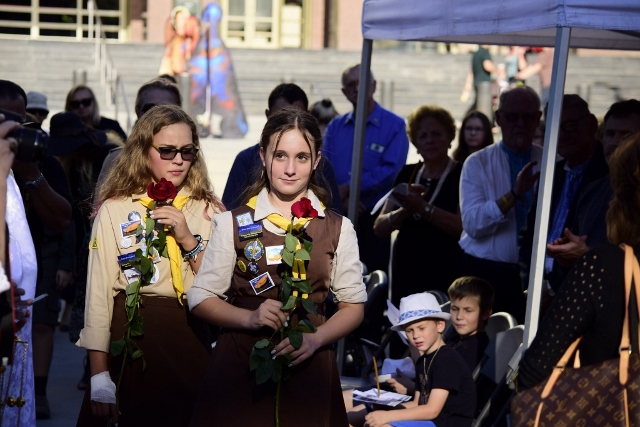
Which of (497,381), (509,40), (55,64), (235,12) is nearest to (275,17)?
(235,12)

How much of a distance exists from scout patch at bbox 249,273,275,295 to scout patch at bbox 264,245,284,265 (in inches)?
2.0

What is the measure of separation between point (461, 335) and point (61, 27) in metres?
31.8

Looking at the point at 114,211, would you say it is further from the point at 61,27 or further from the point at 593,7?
the point at 61,27

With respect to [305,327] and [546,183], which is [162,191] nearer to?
[305,327]

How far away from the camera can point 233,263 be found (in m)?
4.15

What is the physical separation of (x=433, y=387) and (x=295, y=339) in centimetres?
161

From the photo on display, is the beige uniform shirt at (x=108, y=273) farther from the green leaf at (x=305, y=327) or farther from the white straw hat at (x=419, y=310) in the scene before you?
the white straw hat at (x=419, y=310)

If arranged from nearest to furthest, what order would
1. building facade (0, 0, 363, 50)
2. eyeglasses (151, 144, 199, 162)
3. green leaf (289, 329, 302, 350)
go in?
green leaf (289, 329, 302, 350) → eyeglasses (151, 144, 199, 162) → building facade (0, 0, 363, 50)

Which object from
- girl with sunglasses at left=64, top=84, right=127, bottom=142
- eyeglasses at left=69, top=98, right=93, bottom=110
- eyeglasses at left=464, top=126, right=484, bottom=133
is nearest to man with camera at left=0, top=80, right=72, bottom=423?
girl with sunglasses at left=64, top=84, right=127, bottom=142

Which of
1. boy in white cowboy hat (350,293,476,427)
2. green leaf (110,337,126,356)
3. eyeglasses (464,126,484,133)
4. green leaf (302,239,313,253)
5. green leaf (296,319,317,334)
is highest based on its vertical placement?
eyeglasses (464,126,484,133)

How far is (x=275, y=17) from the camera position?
3603 cm

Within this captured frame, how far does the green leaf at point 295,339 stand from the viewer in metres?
3.97

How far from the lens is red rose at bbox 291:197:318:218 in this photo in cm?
404

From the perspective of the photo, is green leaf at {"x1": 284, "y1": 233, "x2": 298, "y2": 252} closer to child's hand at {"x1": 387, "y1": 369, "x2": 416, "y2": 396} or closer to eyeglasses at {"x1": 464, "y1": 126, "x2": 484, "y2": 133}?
child's hand at {"x1": 387, "y1": 369, "x2": 416, "y2": 396}
